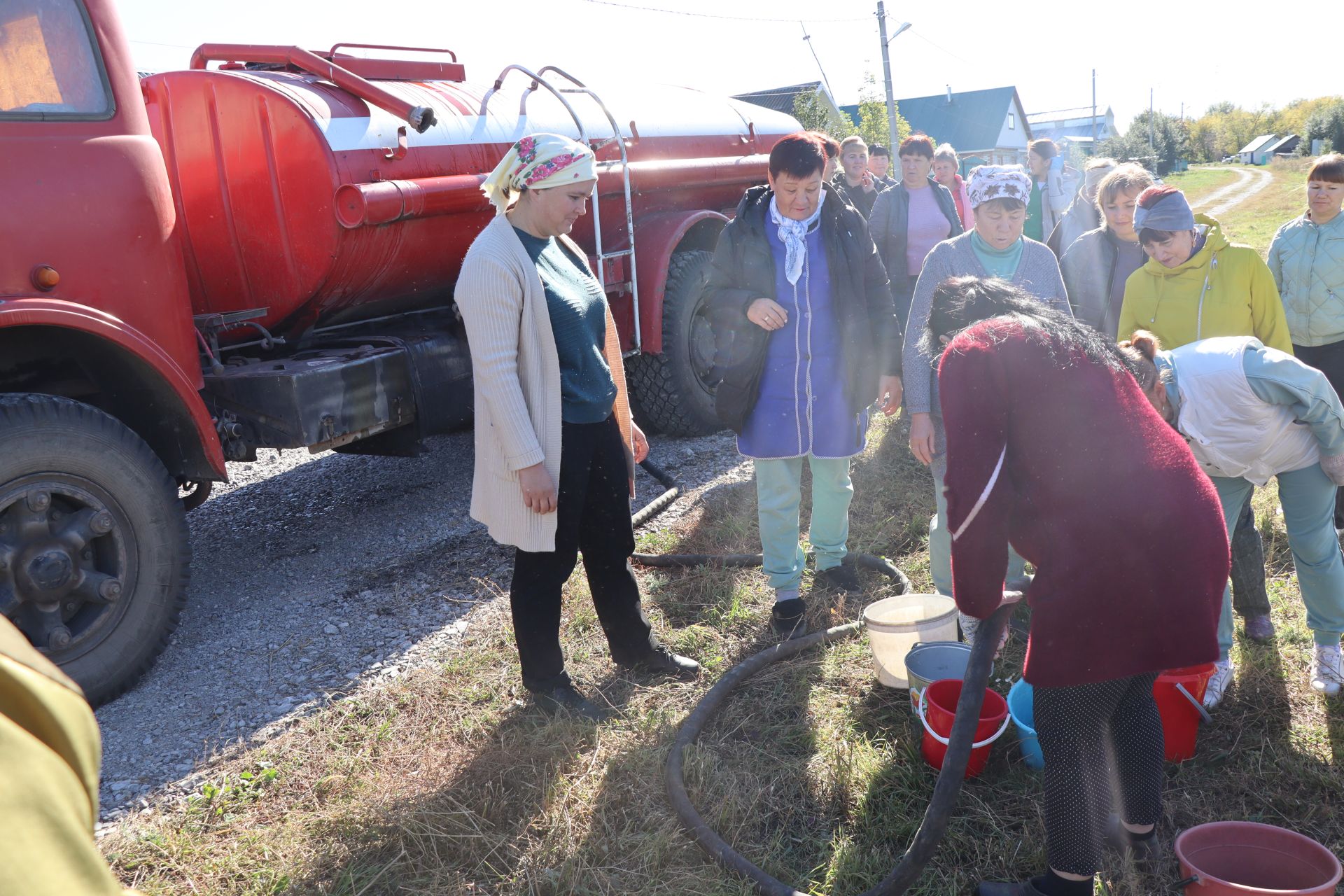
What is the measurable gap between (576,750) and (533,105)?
3.69 m

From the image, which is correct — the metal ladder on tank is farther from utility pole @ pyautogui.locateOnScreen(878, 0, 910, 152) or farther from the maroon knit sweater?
→ utility pole @ pyautogui.locateOnScreen(878, 0, 910, 152)

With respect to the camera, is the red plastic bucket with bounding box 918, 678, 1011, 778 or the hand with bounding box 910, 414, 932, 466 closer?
the red plastic bucket with bounding box 918, 678, 1011, 778

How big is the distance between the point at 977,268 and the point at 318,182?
2.76 meters

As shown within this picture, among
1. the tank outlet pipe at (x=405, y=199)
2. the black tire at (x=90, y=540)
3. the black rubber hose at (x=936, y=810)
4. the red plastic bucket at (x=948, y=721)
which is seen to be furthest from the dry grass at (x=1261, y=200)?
the black tire at (x=90, y=540)

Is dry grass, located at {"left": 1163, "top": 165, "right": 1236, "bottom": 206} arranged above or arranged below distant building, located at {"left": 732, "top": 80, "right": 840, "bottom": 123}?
below

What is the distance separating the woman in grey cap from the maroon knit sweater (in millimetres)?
1291

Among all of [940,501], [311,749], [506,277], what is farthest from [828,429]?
[311,749]

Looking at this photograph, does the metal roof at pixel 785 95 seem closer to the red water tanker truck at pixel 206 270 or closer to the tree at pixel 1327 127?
the red water tanker truck at pixel 206 270

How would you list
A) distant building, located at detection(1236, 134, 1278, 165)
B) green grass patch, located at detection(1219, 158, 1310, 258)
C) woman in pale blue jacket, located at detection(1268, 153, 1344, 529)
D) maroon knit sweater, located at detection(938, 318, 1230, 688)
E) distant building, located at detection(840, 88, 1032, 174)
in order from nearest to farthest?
maroon knit sweater, located at detection(938, 318, 1230, 688)
woman in pale blue jacket, located at detection(1268, 153, 1344, 529)
green grass patch, located at detection(1219, 158, 1310, 258)
distant building, located at detection(840, 88, 1032, 174)
distant building, located at detection(1236, 134, 1278, 165)

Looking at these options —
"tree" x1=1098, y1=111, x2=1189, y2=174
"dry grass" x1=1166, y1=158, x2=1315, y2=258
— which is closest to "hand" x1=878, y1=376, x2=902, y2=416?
"dry grass" x1=1166, y1=158, x2=1315, y2=258

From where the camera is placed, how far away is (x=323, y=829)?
2.81m

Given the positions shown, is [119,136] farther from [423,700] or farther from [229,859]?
[229,859]

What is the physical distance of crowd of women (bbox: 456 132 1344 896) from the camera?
2162 millimetres

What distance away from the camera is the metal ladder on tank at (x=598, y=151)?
5430mm
